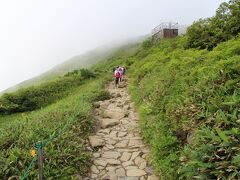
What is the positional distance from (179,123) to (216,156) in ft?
7.72

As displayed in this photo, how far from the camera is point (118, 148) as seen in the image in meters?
8.84

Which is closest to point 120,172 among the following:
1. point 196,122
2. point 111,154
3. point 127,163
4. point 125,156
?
point 127,163

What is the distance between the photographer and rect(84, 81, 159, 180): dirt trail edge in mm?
7129

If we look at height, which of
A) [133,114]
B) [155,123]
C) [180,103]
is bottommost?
[133,114]

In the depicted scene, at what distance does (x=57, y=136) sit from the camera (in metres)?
7.78

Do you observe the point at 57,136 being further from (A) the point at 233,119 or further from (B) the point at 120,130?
(A) the point at 233,119

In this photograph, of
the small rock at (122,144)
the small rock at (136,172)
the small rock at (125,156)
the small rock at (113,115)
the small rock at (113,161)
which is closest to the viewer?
the small rock at (136,172)

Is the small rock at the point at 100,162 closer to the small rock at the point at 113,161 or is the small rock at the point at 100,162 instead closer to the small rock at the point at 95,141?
the small rock at the point at 113,161

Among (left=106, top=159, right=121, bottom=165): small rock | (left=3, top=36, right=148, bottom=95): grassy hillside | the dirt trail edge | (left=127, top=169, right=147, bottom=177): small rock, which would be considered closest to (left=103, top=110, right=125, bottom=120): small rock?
the dirt trail edge

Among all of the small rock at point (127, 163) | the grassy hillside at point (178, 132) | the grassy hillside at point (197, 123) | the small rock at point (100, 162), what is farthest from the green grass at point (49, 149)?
the grassy hillside at point (197, 123)

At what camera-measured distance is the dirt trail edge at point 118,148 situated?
7.13 metres

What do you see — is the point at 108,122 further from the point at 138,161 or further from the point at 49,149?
the point at 49,149

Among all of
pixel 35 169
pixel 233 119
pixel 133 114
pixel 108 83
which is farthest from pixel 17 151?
pixel 108 83

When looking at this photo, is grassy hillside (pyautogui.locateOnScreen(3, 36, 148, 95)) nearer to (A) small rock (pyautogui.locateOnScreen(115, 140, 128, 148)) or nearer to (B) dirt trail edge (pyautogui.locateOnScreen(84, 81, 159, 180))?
(B) dirt trail edge (pyautogui.locateOnScreen(84, 81, 159, 180))
